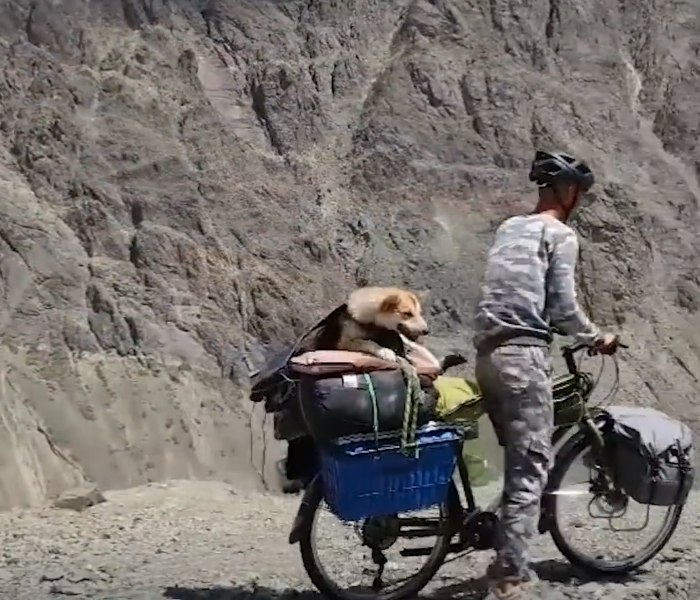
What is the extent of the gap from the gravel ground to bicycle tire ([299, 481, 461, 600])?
0.16 m

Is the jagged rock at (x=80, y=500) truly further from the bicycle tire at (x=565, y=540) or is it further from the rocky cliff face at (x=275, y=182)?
the bicycle tire at (x=565, y=540)

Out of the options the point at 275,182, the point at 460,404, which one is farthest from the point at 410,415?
the point at 275,182

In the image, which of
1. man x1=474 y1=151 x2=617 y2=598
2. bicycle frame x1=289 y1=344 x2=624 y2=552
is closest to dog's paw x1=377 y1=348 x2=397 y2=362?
man x1=474 y1=151 x2=617 y2=598

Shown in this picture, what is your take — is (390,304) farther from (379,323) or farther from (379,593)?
(379,593)

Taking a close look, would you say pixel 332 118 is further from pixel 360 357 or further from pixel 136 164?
pixel 360 357

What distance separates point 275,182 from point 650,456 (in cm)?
1431

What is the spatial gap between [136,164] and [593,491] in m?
13.9

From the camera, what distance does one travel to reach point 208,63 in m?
20.5

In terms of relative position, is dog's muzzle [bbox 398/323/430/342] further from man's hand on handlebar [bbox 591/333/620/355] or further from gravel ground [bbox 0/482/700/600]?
gravel ground [bbox 0/482/700/600]

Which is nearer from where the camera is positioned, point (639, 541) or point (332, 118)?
point (639, 541)

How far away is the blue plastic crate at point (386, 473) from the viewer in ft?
14.8

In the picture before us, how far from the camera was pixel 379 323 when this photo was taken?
478 centimetres

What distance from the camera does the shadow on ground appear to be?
5074mm

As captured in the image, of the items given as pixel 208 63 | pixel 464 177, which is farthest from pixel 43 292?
pixel 464 177
